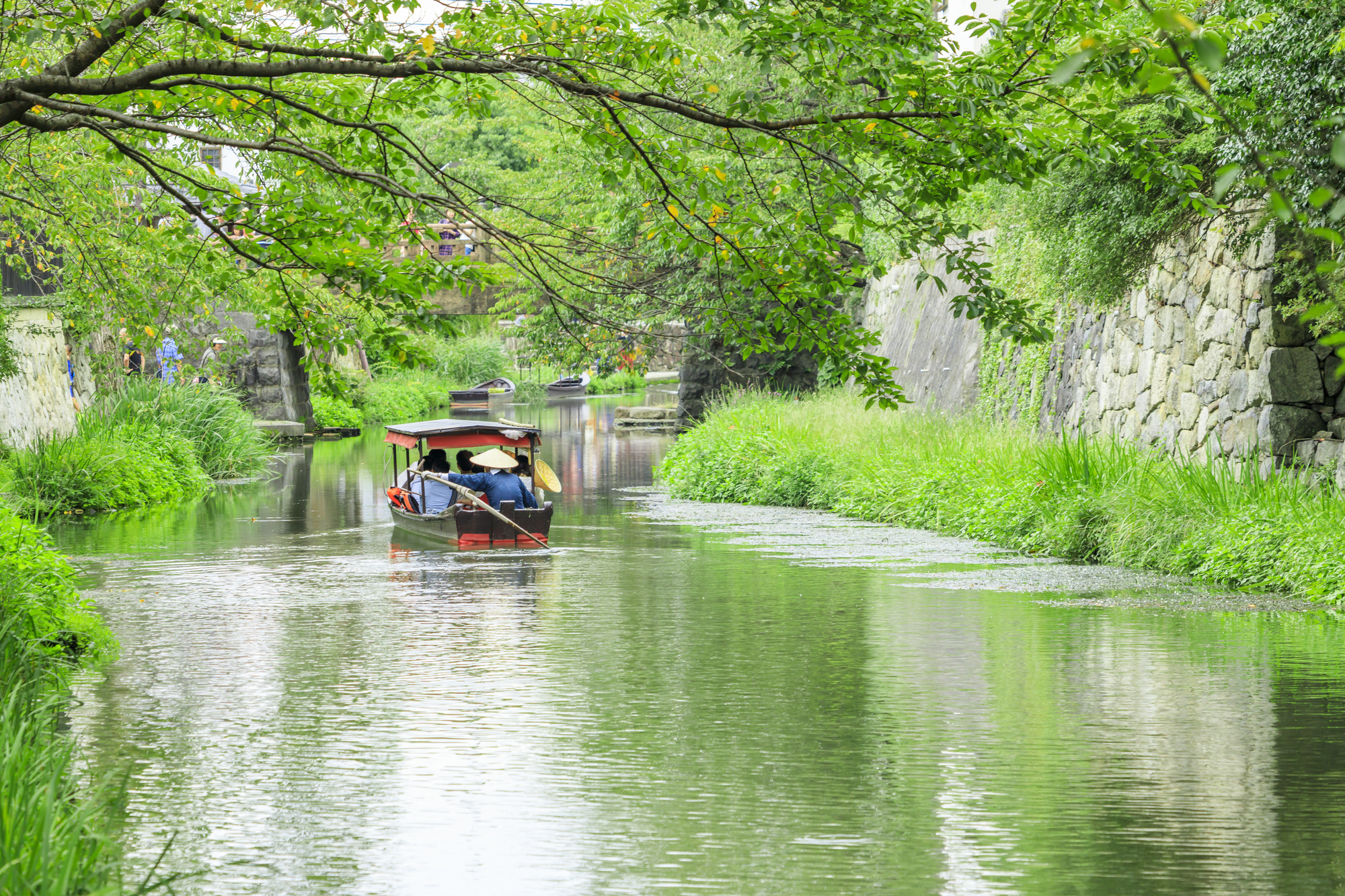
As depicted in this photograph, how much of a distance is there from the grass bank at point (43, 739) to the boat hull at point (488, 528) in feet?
24.0

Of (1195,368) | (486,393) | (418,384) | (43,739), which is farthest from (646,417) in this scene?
(43,739)

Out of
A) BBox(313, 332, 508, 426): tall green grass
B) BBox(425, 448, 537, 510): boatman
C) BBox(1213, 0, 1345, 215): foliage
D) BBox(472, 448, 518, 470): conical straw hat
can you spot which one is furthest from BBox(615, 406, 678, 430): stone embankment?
BBox(1213, 0, 1345, 215): foliage

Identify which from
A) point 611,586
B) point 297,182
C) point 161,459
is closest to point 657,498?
point 161,459

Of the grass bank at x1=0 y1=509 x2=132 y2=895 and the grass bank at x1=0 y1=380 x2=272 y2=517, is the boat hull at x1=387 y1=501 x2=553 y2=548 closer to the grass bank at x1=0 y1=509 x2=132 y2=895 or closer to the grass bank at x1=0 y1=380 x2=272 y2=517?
the grass bank at x1=0 y1=380 x2=272 y2=517

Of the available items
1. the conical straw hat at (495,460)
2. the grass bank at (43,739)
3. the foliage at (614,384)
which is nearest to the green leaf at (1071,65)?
the grass bank at (43,739)

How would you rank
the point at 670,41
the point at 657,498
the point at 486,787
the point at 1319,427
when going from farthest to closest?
the point at 657,498, the point at 1319,427, the point at 670,41, the point at 486,787

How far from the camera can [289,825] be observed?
659 cm

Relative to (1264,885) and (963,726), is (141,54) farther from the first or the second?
(1264,885)

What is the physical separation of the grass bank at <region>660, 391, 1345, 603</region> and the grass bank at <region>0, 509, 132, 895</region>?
9040 mm

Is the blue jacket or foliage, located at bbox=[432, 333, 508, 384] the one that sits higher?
foliage, located at bbox=[432, 333, 508, 384]

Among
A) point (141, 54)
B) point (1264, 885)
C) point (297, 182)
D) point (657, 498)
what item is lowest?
point (1264, 885)

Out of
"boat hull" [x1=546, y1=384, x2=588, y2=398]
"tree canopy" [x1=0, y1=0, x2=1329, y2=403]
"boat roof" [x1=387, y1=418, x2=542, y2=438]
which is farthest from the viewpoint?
"boat hull" [x1=546, y1=384, x2=588, y2=398]

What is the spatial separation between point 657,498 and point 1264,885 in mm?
18262

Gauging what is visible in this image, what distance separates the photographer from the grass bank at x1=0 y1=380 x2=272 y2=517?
69.1 ft
